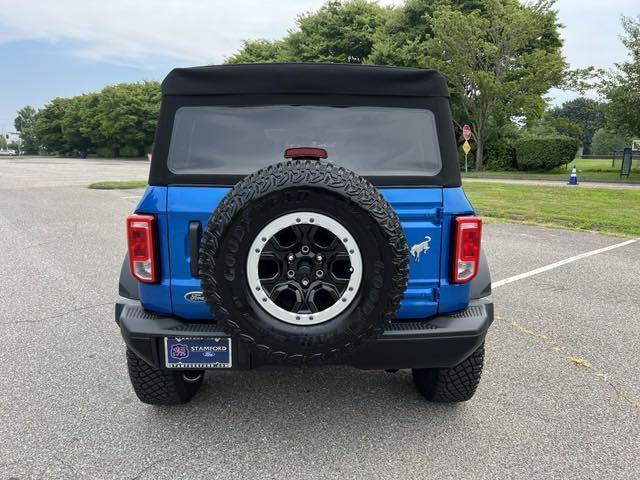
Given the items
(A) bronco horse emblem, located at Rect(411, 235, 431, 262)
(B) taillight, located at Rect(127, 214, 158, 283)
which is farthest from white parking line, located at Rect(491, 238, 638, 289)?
(B) taillight, located at Rect(127, 214, 158, 283)

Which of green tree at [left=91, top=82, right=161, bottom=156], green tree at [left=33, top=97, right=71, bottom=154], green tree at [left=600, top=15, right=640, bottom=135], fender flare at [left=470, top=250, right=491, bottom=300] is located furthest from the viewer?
green tree at [left=33, top=97, right=71, bottom=154]

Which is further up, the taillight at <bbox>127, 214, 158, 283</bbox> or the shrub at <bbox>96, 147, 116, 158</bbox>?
the shrub at <bbox>96, 147, 116, 158</bbox>

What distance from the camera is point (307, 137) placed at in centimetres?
255

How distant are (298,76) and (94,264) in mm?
4986

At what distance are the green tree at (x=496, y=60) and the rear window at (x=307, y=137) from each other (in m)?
25.7

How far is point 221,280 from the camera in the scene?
211cm

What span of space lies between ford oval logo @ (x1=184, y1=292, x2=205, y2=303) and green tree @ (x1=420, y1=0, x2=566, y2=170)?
86.7 ft

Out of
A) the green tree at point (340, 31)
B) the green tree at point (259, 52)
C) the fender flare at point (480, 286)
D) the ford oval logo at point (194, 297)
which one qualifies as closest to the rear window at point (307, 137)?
the ford oval logo at point (194, 297)

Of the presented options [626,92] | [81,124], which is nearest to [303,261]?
[626,92]

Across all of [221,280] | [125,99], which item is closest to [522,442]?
[221,280]

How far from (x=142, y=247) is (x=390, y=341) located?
1298 mm

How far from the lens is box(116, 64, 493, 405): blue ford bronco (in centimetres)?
209

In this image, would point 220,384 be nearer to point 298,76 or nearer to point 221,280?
point 221,280

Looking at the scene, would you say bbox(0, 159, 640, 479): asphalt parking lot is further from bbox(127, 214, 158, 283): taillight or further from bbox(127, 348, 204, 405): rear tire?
bbox(127, 214, 158, 283): taillight
